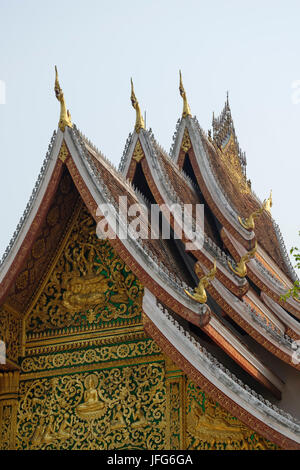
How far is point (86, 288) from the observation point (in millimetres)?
12453

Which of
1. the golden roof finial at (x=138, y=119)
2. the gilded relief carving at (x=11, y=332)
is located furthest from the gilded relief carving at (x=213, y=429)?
the golden roof finial at (x=138, y=119)

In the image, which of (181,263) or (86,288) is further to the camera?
(181,263)

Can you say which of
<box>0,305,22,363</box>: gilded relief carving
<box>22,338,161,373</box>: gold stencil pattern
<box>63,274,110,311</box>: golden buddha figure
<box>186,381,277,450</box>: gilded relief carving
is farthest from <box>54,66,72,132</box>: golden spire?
<box>186,381,277,450</box>: gilded relief carving

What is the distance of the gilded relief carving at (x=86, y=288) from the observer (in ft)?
40.0

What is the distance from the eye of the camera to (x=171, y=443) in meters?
11.2

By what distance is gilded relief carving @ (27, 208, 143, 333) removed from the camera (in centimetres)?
1220

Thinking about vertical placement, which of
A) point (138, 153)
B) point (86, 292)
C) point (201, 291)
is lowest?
point (201, 291)

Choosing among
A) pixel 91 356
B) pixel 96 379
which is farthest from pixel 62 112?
pixel 96 379

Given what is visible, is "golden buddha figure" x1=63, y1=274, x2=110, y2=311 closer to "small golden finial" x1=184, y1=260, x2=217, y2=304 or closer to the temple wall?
the temple wall

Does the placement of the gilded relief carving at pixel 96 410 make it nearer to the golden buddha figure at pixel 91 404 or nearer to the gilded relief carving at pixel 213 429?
the golden buddha figure at pixel 91 404

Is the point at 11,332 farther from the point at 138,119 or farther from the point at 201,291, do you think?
the point at 138,119
